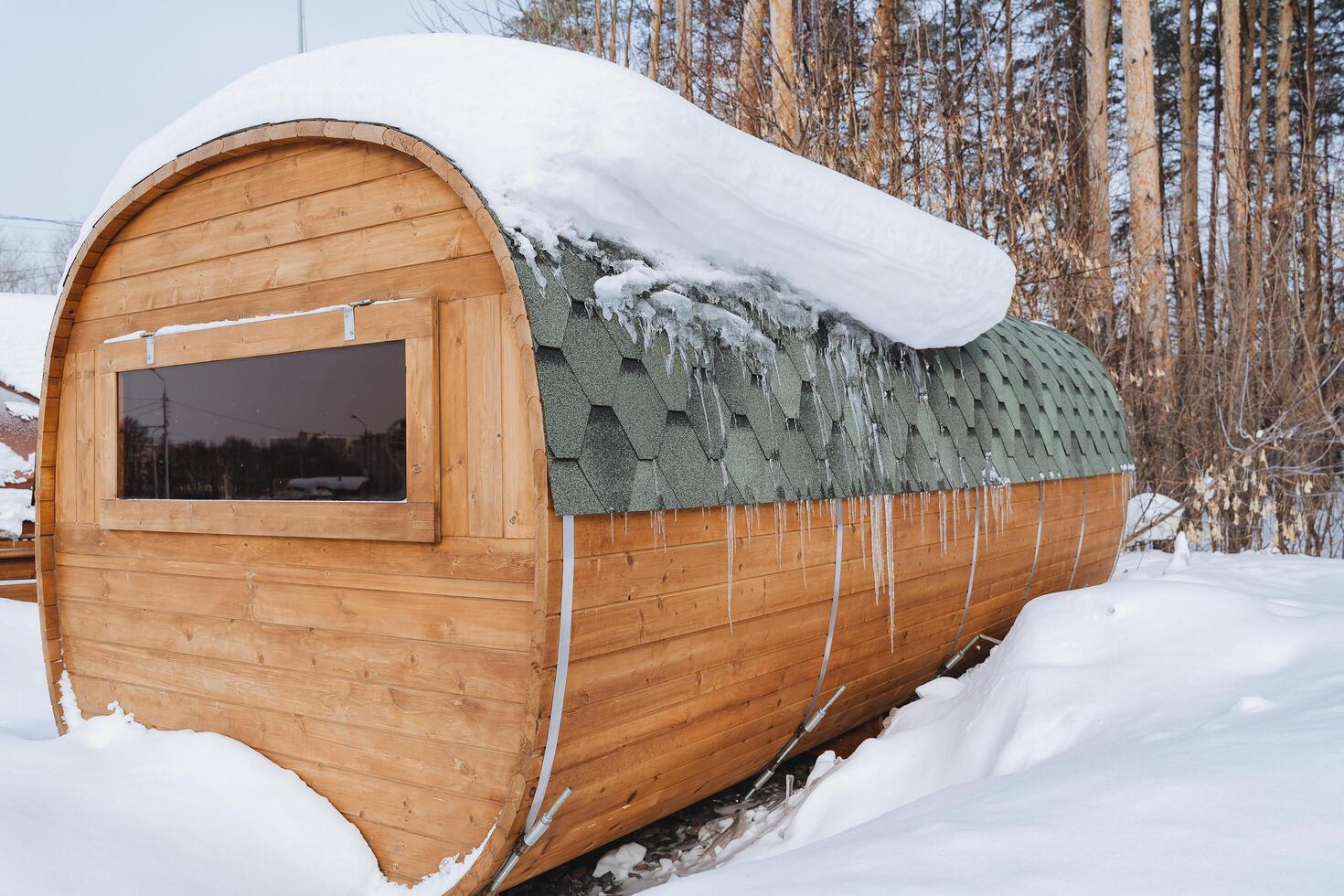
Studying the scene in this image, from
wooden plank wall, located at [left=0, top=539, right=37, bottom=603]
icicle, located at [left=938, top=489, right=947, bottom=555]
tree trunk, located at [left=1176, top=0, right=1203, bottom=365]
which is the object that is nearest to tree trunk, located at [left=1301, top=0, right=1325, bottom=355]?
tree trunk, located at [left=1176, top=0, right=1203, bottom=365]

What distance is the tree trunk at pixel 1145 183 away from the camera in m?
8.73

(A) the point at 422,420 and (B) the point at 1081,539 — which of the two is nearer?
(A) the point at 422,420

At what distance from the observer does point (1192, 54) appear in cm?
1303

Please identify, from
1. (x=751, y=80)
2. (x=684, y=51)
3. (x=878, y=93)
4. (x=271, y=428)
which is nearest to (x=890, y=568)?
(x=271, y=428)

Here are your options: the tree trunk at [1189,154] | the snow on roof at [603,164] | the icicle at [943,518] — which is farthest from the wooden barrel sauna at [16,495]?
the tree trunk at [1189,154]

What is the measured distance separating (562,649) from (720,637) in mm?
672

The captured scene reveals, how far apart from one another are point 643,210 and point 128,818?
220 cm

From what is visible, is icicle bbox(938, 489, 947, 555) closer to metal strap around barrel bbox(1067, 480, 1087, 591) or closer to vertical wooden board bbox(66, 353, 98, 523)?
metal strap around barrel bbox(1067, 480, 1087, 591)

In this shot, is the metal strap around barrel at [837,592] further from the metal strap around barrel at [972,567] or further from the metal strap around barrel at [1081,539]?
the metal strap around barrel at [1081,539]

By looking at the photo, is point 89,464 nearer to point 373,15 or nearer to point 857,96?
point 857,96

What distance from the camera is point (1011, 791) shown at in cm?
189

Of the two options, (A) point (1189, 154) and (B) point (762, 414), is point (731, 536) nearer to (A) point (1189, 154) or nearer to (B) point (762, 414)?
(B) point (762, 414)

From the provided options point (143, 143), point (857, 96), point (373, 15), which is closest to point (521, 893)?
point (143, 143)

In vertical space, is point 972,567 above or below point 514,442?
below
